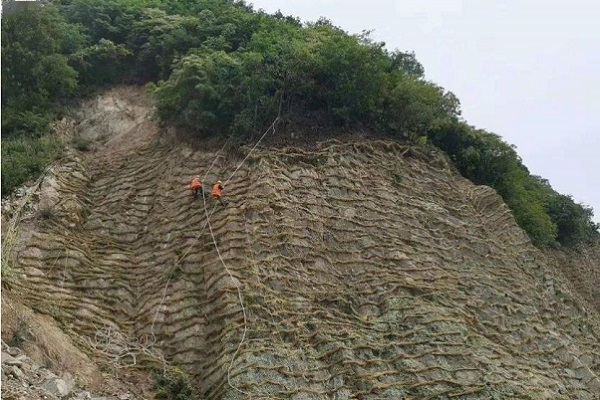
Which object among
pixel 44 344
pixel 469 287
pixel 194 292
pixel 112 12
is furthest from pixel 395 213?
pixel 112 12

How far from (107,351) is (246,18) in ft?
31.1

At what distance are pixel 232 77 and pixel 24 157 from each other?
163 inches

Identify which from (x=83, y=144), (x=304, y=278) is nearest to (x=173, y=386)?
(x=304, y=278)

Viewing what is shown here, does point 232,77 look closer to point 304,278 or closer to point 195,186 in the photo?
point 195,186

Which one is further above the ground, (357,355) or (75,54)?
(75,54)

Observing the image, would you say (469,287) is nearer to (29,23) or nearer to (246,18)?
(246,18)

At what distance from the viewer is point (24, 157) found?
12.9m

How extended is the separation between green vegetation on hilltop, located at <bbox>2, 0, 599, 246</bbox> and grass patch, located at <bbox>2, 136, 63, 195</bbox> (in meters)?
0.04

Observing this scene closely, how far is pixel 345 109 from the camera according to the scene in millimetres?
14234

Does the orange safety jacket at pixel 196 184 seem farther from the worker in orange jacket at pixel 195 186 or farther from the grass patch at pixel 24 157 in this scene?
the grass patch at pixel 24 157

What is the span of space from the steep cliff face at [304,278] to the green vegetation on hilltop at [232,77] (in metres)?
0.84

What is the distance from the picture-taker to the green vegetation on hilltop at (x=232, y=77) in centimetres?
1382

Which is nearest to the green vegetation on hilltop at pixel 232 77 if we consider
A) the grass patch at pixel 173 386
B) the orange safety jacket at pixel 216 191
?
the orange safety jacket at pixel 216 191

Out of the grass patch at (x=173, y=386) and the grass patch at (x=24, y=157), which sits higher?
the grass patch at (x=24, y=157)
